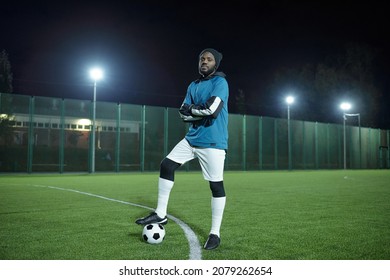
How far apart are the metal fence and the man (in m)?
19.5

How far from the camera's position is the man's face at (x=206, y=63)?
468 cm

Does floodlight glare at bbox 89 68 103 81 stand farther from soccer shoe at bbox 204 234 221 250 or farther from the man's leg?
A: soccer shoe at bbox 204 234 221 250

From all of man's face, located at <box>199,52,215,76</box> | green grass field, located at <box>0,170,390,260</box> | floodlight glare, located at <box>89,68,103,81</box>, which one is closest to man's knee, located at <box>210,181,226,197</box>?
green grass field, located at <box>0,170,390,260</box>

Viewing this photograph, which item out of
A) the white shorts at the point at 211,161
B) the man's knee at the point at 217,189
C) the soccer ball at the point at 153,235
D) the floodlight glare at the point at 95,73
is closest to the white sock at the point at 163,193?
the white shorts at the point at 211,161

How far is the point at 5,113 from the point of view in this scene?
853 inches

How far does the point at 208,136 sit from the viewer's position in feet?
15.0

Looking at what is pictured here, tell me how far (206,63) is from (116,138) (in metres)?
21.0

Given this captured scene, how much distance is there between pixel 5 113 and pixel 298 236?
20.8 metres

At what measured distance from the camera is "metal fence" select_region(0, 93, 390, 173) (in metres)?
22.0

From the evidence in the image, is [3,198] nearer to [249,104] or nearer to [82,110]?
[82,110]

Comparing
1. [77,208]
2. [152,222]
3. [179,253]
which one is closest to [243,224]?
[152,222]

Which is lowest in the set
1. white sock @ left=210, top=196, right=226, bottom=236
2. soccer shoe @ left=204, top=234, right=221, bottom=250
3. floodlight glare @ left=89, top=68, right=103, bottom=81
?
soccer shoe @ left=204, top=234, right=221, bottom=250

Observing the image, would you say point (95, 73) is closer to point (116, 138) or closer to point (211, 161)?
point (116, 138)

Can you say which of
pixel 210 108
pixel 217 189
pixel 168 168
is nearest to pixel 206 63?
pixel 210 108
